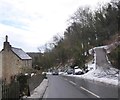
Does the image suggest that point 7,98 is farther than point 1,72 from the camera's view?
No

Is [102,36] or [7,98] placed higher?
[102,36]

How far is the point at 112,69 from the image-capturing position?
2124 inches

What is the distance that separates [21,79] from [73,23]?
7857cm

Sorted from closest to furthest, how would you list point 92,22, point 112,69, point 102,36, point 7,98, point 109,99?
point 7,98, point 109,99, point 112,69, point 102,36, point 92,22

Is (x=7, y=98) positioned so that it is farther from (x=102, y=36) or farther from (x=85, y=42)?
(x=85, y=42)

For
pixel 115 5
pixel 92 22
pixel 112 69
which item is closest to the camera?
pixel 112 69

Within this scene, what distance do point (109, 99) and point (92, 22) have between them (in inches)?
2924

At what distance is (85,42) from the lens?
96312 millimetres

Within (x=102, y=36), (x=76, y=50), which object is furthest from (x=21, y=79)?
(x=76, y=50)

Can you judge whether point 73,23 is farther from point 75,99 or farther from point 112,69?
point 75,99

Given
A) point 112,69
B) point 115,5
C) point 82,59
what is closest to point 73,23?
point 82,59

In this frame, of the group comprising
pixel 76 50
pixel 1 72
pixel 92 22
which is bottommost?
pixel 1 72

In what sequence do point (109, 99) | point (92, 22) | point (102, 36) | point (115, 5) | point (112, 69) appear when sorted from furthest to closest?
1. point (92, 22)
2. point (102, 36)
3. point (115, 5)
4. point (112, 69)
5. point (109, 99)

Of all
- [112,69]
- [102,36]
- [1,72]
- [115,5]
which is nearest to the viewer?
[1,72]
